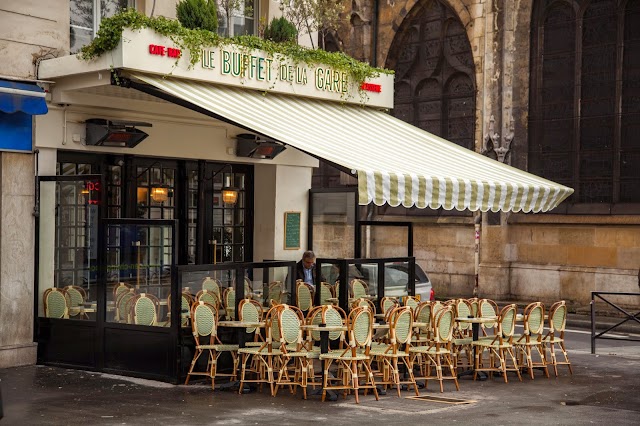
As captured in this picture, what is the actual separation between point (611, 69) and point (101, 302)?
46.9 ft

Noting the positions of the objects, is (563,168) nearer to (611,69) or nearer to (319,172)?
(611,69)

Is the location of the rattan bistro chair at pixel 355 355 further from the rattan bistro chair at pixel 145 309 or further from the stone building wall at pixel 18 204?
the stone building wall at pixel 18 204

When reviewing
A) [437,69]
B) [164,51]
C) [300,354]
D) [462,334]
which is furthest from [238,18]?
[437,69]

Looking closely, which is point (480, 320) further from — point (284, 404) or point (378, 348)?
point (284, 404)

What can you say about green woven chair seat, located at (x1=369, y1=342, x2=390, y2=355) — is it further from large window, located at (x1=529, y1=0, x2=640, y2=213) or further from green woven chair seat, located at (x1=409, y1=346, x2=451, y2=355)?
large window, located at (x1=529, y1=0, x2=640, y2=213)

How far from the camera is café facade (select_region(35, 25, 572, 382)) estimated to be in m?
13.2

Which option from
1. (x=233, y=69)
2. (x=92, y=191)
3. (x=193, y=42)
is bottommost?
(x=92, y=191)

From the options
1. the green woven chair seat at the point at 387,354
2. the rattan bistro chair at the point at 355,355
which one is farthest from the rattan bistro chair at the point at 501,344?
the rattan bistro chair at the point at 355,355

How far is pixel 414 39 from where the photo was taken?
95.9 ft

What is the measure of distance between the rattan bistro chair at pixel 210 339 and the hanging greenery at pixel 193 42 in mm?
3499

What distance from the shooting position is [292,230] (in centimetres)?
1823

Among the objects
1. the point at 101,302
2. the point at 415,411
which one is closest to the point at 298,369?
the point at 415,411

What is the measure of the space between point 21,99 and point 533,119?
1500 centimetres

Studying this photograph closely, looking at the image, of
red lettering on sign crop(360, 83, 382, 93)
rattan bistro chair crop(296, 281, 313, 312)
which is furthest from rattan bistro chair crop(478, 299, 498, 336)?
red lettering on sign crop(360, 83, 382, 93)
